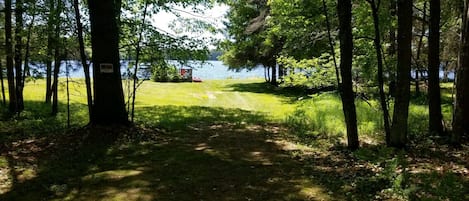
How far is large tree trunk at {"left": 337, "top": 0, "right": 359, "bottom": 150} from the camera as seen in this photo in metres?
7.62

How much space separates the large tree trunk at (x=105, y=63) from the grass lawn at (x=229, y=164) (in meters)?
0.46

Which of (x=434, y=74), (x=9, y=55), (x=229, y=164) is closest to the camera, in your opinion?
(x=229, y=164)

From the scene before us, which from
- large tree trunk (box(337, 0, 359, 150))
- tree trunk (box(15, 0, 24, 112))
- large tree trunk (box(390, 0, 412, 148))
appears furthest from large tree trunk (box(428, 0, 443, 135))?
tree trunk (box(15, 0, 24, 112))

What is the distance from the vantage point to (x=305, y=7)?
14391 mm

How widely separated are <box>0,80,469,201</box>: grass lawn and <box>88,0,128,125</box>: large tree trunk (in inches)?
18.2

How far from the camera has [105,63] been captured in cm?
935

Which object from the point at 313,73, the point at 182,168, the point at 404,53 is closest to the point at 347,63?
the point at 404,53

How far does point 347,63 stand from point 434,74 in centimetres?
263

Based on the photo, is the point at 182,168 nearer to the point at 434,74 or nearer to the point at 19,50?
the point at 434,74

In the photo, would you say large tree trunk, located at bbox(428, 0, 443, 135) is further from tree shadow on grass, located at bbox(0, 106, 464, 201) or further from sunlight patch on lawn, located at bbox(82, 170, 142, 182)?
sunlight patch on lawn, located at bbox(82, 170, 142, 182)

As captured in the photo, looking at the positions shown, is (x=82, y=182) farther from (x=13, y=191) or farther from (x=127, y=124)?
(x=127, y=124)

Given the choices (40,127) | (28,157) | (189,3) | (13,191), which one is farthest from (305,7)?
(13,191)

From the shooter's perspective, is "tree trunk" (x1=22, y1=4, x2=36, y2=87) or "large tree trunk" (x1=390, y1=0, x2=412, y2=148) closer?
"large tree trunk" (x1=390, y1=0, x2=412, y2=148)

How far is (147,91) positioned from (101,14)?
16.5 m
